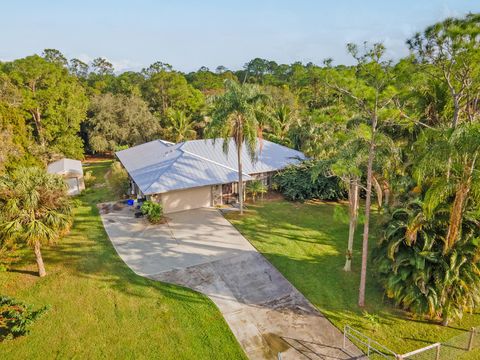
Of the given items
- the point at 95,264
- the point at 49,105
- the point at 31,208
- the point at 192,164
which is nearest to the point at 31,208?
the point at 31,208

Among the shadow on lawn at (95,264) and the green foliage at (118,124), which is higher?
the green foliage at (118,124)

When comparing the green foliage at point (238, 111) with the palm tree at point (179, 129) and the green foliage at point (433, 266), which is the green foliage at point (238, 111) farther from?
the palm tree at point (179, 129)

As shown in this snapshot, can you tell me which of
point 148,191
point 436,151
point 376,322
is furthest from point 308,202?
point 436,151

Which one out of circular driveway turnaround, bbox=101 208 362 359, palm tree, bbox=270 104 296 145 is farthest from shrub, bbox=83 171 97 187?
palm tree, bbox=270 104 296 145

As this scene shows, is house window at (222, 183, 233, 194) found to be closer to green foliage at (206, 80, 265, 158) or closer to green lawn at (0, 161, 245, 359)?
green foliage at (206, 80, 265, 158)

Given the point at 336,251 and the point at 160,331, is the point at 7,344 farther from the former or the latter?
the point at 336,251

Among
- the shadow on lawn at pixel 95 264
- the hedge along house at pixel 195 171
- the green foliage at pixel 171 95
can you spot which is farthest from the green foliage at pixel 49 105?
the shadow on lawn at pixel 95 264
